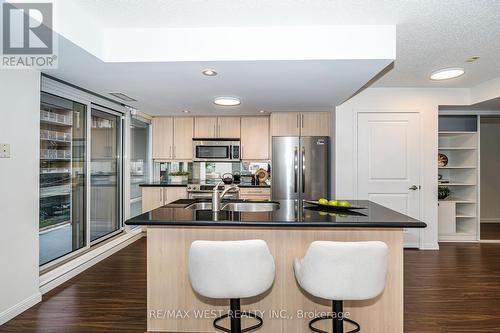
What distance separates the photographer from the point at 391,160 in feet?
15.0

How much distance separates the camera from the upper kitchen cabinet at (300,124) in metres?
4.96

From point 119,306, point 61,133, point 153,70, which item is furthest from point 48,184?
point 153,70

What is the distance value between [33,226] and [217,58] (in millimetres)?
2270

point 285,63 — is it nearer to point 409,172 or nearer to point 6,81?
point 6,81

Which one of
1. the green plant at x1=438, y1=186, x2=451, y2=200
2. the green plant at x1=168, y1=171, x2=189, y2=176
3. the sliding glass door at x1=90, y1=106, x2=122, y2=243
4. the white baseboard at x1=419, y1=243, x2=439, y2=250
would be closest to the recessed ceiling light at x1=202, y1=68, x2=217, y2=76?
the sliding glass door at x1=90, y1=106, x2=122, y2=243

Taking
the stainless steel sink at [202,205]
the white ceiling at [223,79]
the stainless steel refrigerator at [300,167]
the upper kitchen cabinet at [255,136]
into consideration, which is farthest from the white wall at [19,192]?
the upper kitchen cabinet at [255,136]

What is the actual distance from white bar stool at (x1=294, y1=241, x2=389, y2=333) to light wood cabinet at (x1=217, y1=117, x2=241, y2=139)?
13.0ft

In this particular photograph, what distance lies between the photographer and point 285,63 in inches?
101

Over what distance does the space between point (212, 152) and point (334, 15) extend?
11.8ft

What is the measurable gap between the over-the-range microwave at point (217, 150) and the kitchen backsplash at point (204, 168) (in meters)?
0.43

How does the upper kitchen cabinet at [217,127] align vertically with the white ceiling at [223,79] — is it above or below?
below

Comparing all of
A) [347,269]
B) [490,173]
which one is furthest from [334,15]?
[490,173]

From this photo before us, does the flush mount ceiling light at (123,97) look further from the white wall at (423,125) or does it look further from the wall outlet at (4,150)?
the white wall at (423,125)

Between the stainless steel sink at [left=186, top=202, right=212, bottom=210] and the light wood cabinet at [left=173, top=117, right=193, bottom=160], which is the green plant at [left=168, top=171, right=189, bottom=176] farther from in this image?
the stainless steel sink at [left=186, top=202, right=212, bottom=210]
